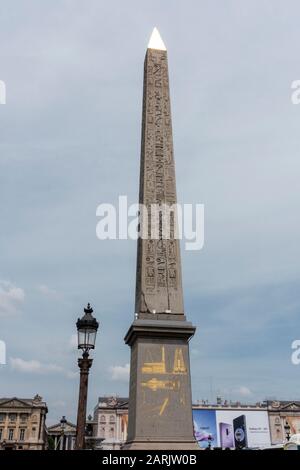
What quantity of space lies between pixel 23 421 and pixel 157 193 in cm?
9922

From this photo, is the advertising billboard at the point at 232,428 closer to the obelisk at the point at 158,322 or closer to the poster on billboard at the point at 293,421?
the poster on billboard at the point at 293,421

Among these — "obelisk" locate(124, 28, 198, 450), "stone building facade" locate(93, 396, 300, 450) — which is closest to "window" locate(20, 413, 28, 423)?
"stone building facade" locate(93, 396, 300, 450)

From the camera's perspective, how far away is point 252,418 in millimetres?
82688

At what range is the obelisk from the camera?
1145 cm

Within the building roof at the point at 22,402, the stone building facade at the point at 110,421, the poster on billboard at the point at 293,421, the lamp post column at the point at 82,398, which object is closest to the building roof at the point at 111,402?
the stone building facade at the point at 110,421

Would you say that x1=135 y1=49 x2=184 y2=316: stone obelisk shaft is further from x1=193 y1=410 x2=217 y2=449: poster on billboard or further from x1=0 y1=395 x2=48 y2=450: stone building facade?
x1=0 y1=395 x2=48 y2=450: stone building facade

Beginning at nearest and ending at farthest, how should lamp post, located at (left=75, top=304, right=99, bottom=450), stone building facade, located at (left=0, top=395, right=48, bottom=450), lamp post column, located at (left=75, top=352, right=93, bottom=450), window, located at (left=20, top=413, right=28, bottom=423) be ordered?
1. lamp post column, located at (left=75, top=352, right=93, bottom=450)
2. lamp post, located at (left=75, top=304, right=99, bottom=450)
3. stone building facade, located at (left=0, top=395, right=48, bottom=450)
4. window, located at (left=20, top=413, right=28, bottom=423)

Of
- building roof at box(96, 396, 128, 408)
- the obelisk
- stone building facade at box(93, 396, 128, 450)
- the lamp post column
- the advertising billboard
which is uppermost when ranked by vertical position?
building roof at box(96, 396, 128, 408)

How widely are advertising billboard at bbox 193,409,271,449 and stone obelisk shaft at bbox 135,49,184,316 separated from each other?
67.4 metres

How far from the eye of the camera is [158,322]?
12.5 metres

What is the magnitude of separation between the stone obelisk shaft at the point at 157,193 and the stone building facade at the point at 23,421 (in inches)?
3715

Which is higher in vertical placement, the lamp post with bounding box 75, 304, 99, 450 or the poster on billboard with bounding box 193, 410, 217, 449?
the poster on billboard with bounding box 193, 410, 217, 449
